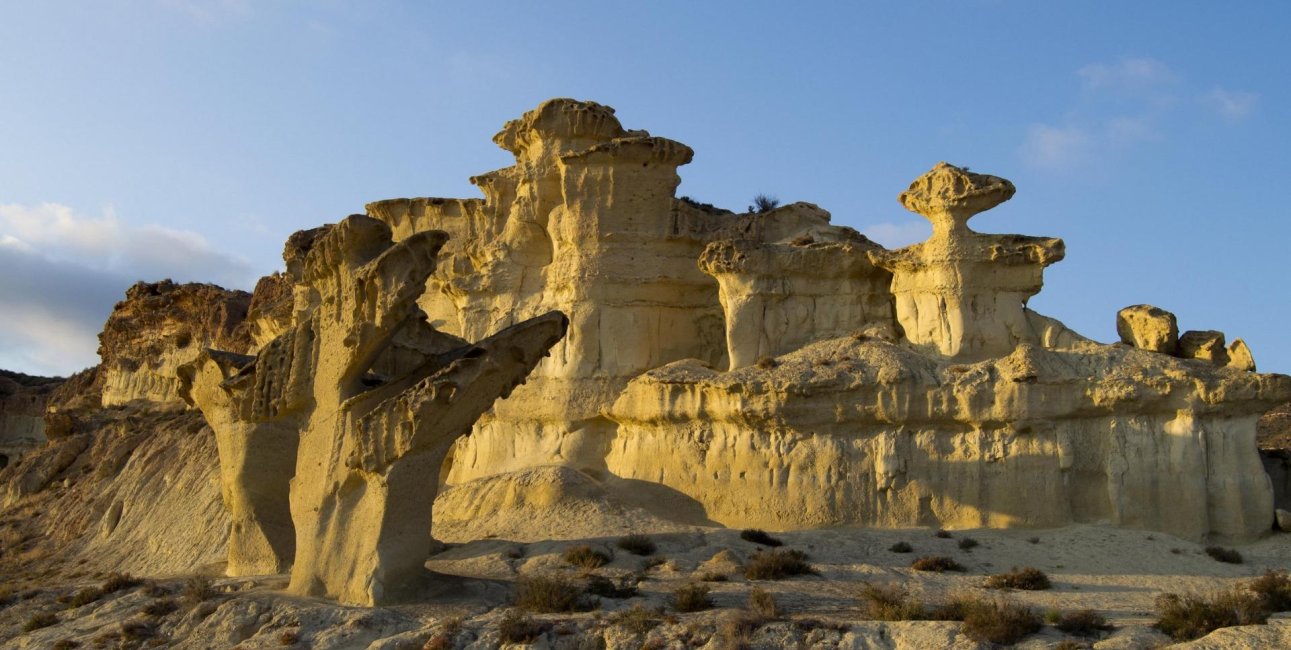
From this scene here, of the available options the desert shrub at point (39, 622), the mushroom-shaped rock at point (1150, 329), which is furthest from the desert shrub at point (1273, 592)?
the desert shrub at point (39, 622)

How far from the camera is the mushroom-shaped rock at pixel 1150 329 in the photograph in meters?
23.7

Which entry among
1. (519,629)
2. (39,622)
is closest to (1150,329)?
(519,629)

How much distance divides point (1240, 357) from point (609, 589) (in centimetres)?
1418

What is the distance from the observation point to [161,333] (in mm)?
50469

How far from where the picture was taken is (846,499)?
21.8 metres

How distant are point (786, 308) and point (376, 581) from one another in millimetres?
12391

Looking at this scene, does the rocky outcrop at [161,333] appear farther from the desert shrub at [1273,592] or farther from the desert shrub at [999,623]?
the desert shrub at [1273,592]

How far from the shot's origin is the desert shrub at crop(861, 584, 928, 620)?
15227mm

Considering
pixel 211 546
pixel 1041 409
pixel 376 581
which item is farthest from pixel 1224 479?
pixel 211 546

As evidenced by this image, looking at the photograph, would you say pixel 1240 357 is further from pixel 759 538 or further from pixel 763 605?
pixel 763 605

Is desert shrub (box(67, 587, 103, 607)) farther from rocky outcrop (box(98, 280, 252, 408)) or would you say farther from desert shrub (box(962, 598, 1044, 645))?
rocky outcrop (box(98, 280, 252, 408))

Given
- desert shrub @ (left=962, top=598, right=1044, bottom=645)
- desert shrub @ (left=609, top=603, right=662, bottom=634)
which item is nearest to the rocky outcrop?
desert shrub @ (left=609, top=603, right=662, bottom=634)

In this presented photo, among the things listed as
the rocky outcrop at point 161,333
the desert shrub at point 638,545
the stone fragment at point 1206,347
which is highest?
the rocky outcrop at point 161,333

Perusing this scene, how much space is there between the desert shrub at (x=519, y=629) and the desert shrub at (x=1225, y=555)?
12.5 meters
